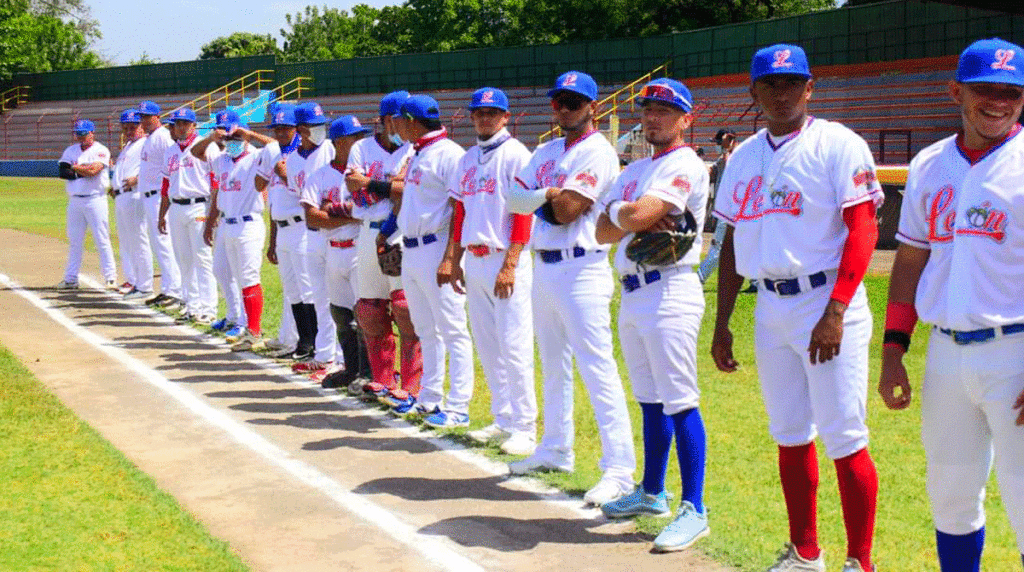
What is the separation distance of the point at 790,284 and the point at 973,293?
91 cm

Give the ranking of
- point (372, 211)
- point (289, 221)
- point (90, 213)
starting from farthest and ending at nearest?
point (90, 213)
point (289, 221)
point (372, 211)

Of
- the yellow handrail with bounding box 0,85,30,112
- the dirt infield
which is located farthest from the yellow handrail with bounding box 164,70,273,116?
the dirt infield

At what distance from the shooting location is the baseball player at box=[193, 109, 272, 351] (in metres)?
11.9

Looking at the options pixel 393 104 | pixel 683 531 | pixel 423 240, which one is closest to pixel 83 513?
pixel 423 240

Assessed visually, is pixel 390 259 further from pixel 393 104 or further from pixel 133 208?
pixel 133 208

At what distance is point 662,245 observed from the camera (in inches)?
230

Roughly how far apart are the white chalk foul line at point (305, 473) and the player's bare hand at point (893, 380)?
2051mm

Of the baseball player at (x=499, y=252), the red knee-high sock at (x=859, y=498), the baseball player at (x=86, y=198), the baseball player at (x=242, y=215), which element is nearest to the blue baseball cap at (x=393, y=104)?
the baseball player at (x=499, y=252)

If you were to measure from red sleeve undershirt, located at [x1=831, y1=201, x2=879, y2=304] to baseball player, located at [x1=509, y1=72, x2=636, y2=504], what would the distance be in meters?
1.93

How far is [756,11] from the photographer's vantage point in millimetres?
48875

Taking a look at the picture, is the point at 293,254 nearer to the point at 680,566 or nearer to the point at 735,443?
the point at 735,443

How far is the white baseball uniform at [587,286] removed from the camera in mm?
6520

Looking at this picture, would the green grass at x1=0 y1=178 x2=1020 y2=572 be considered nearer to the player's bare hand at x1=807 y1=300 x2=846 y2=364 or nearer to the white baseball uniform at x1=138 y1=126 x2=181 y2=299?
the player's bare hand at x1=807 y1=300 x2=846 y2=364

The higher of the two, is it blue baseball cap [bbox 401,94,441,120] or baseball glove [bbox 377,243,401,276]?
blue baseball cap [bbox 401,94,441,120]
